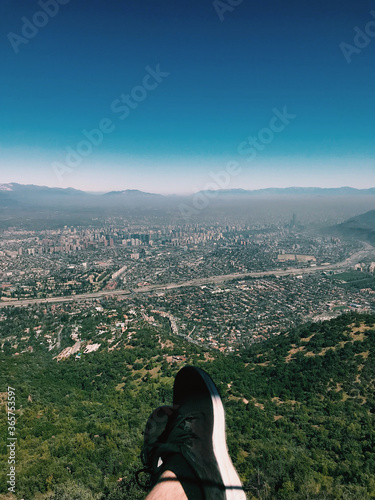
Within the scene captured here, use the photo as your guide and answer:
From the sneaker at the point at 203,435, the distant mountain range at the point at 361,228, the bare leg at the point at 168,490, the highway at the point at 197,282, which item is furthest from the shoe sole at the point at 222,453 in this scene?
the distant mountain range at the point at 361,228

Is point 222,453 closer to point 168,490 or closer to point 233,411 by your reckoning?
point 168,490

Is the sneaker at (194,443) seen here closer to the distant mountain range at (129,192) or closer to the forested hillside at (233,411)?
the forested hillside at (233,411)

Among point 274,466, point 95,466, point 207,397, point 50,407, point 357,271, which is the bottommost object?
point 357,271

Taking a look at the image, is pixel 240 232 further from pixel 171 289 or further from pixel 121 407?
pixel 121 407

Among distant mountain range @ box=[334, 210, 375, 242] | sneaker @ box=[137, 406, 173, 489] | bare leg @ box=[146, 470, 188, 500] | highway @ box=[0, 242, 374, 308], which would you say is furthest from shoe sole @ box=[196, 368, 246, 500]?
distant mountain range @ box=[334, 210, 375, 242]

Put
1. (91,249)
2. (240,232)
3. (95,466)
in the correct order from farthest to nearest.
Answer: (240,232), (91,249), (95,466)

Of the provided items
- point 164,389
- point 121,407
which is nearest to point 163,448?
point 121,407

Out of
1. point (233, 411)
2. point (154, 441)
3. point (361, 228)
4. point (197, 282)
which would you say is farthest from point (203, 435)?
point (361, 228)
